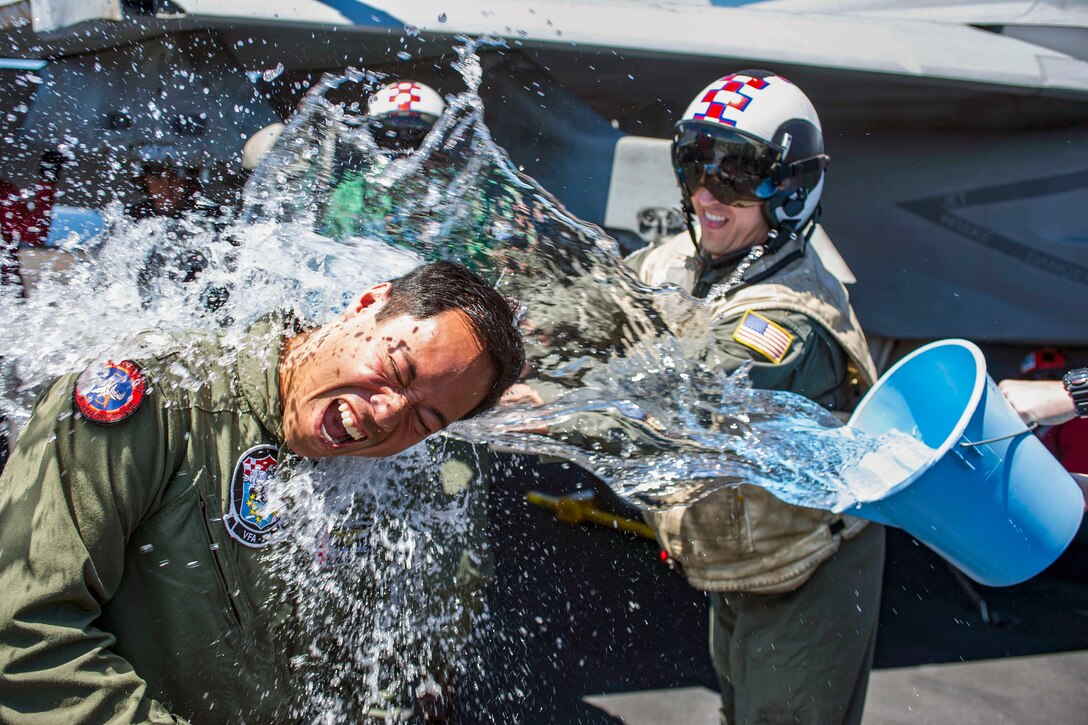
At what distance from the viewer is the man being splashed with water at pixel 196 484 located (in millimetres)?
1387

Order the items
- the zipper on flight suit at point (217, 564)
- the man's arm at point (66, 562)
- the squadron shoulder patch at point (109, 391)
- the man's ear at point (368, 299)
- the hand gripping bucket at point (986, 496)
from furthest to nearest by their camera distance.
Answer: the hand gripping bucket at point (986, 496) → the man's ear at point (368, 299) → the zipper on flight suit at point (217, 564) → the squadron shoulder patch at point (109, 391) → the man's arm at point (66, 562)

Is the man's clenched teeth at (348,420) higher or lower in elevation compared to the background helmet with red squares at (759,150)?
lower

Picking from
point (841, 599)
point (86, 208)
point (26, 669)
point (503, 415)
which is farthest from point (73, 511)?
point (86, 208)

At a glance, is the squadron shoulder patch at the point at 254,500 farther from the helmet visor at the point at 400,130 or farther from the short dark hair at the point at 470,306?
the helmet visor at the point at 400,130

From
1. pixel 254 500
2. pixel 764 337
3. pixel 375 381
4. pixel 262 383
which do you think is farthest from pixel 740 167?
pixel 254 500

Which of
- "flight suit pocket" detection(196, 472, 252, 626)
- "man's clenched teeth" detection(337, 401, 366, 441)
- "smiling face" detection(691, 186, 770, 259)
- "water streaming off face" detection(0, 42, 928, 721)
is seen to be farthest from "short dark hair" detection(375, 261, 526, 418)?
"smiling face" detection(691, 186, 770, 259)

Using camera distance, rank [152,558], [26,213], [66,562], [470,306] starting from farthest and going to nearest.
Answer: [26,213], [470,306], [152,558], [66,562]

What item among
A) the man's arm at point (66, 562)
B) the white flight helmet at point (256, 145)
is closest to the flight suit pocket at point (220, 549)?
the man's arm at point (66, 562)

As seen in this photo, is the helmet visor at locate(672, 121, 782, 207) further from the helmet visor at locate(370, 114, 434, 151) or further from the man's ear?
the helmet visor at locate(370, 114, 434, 151)

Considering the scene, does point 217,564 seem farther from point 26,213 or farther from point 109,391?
point 26,213

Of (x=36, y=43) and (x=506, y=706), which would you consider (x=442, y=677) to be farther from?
(x=36, y=43)

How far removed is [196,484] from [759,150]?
6.90ft

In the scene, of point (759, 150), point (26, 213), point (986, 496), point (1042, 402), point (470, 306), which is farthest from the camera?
point (26, 213)

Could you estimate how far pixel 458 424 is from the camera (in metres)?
2.17
